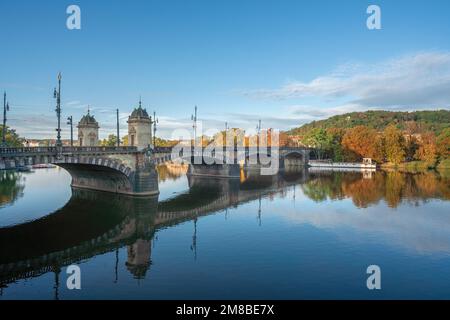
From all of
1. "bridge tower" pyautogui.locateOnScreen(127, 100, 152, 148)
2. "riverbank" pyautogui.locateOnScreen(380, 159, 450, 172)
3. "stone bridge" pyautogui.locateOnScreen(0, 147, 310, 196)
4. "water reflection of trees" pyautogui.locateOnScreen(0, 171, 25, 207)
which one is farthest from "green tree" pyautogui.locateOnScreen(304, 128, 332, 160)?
"water reflection of trees" pyautogui.locateOnScreen(0, 171, 25, 207)

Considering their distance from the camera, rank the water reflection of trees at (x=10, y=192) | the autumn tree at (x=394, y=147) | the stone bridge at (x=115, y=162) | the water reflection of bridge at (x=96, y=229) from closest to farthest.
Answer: the water reflection of bridge at (x=96, y=229), the stone bridge at (x=115, y=162), the water reflection of trees at (x=10, y=192), the autumn tree at (x=394, y=147)

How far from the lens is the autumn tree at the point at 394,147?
10681 cm

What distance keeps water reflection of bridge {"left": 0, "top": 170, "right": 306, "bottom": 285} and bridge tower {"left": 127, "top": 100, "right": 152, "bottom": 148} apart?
847 centimetres

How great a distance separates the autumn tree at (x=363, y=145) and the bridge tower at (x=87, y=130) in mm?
86700

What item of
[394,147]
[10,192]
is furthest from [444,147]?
[10,192]

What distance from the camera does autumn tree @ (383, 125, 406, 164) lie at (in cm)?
10681

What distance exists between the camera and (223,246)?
91.2 feet

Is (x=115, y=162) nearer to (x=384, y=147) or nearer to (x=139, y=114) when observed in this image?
(x=139, y=114)

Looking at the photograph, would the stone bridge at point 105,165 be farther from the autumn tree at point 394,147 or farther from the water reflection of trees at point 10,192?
the autumn tree at point 394,147

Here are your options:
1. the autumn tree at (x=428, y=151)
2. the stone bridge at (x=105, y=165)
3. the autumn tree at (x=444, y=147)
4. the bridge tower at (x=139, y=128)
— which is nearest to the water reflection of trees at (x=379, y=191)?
the stone bridge at (x=105, y=165)

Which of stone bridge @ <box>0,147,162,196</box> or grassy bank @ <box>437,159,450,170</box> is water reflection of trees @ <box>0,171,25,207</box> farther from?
grassy bank @ <box>437,159,450,170</box>

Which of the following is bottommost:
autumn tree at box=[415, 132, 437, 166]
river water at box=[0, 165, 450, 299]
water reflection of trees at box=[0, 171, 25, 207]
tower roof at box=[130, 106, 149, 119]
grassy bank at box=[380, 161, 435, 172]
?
river water at box=[0, 165, 450, 299]
